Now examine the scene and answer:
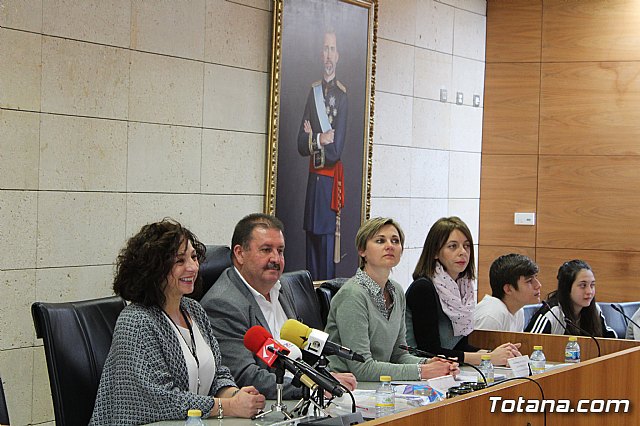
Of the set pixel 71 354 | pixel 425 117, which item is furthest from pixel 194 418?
pixel 425 117

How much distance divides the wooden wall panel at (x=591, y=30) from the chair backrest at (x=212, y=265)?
389 cm

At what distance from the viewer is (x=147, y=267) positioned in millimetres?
3234

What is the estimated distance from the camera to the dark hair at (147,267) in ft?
10.6

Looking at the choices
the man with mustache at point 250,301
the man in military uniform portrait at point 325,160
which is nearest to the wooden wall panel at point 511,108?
the man in military uniform portrait at point 325,160

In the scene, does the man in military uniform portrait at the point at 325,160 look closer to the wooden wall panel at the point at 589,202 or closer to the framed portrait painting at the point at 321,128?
the framed portrait painting at the point at 321,128

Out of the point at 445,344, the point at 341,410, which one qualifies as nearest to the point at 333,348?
the point at 341,410

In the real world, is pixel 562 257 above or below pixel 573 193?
below

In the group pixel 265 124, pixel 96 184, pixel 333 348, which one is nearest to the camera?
pixel 333 348

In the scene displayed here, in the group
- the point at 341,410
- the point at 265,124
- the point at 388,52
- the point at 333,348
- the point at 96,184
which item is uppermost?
the point at 388,52

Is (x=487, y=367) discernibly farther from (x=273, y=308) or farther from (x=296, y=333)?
(x=296, y=333)

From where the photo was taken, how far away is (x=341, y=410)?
126 inches

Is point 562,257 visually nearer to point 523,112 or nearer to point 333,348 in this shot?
point 523,112

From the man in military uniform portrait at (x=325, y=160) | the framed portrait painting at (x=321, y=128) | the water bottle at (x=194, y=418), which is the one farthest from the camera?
the man in military uniform portrait at (x=325, y=160)

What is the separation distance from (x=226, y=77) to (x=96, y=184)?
106cm
